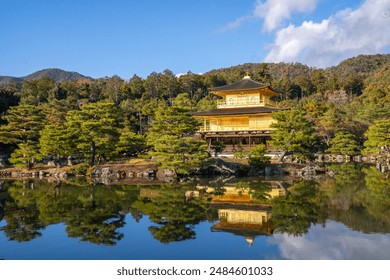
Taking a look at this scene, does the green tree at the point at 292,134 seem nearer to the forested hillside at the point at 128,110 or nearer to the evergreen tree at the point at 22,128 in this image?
the forested hillside at the point at 128,110

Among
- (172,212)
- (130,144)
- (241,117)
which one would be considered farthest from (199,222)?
(241,117)

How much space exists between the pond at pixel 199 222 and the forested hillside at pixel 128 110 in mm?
8459

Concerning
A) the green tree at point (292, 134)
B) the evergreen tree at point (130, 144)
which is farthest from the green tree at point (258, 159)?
the evergreen tree at point (130, 144)

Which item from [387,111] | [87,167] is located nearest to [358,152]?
[387,111]

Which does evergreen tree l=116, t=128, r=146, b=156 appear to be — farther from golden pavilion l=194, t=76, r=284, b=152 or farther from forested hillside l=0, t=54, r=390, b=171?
golden pavilion l=194, t=76, r=284, b=152

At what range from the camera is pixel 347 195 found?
51.1 feet

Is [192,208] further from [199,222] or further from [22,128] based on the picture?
[22,128]

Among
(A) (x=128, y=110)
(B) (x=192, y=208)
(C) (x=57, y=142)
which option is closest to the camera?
(B) (x=192, y=208)

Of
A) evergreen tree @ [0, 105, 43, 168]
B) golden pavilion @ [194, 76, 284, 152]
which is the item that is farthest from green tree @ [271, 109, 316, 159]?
evergreen tree @ [0, 105, 43, 168]

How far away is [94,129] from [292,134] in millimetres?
14138

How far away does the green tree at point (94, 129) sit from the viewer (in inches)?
1016

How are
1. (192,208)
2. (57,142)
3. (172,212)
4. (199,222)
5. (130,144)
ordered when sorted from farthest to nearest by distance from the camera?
(130,144) → (57,142) → (192,208) → (172,212) → (199,222)

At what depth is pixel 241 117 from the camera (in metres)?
31.5
